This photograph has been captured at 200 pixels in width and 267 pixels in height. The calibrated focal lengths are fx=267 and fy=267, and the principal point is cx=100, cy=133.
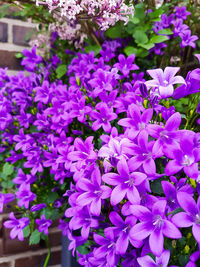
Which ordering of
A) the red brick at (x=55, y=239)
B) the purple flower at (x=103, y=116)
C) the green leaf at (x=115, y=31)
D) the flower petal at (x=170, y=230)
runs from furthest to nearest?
the red brick at (x=55, y=239), the green leaf at (x=115, y=31), the purple flower at (x=103, y=116), the flower petal at (x=170, y=230)

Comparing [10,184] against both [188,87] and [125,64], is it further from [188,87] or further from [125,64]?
[188,87]

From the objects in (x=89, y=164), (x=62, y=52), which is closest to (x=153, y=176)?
(x=89, y=164)

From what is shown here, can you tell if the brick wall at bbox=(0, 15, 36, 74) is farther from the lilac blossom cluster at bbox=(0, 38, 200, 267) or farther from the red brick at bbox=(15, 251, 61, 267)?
the red brick at bbox=(15, 251, 61, 267)

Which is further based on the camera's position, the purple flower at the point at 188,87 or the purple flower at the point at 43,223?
the purple flower at the point at 43,223

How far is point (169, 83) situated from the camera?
52 cm

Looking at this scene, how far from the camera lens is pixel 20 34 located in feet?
4.00

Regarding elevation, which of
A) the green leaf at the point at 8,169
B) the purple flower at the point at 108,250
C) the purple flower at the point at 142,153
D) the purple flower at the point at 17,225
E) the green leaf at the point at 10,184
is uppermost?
the purple flower at the point at 142,153

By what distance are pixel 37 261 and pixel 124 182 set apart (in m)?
0.84

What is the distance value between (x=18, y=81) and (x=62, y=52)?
28 centimetres

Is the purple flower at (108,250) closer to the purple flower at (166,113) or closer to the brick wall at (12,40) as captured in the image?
the purple flower at (166,113)

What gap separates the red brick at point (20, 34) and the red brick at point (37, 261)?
0.93 m

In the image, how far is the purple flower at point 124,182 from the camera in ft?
1.45

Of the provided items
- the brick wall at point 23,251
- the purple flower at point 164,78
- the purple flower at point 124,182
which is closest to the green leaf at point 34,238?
the brick wall at point 23,251

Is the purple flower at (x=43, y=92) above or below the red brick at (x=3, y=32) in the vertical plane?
below
